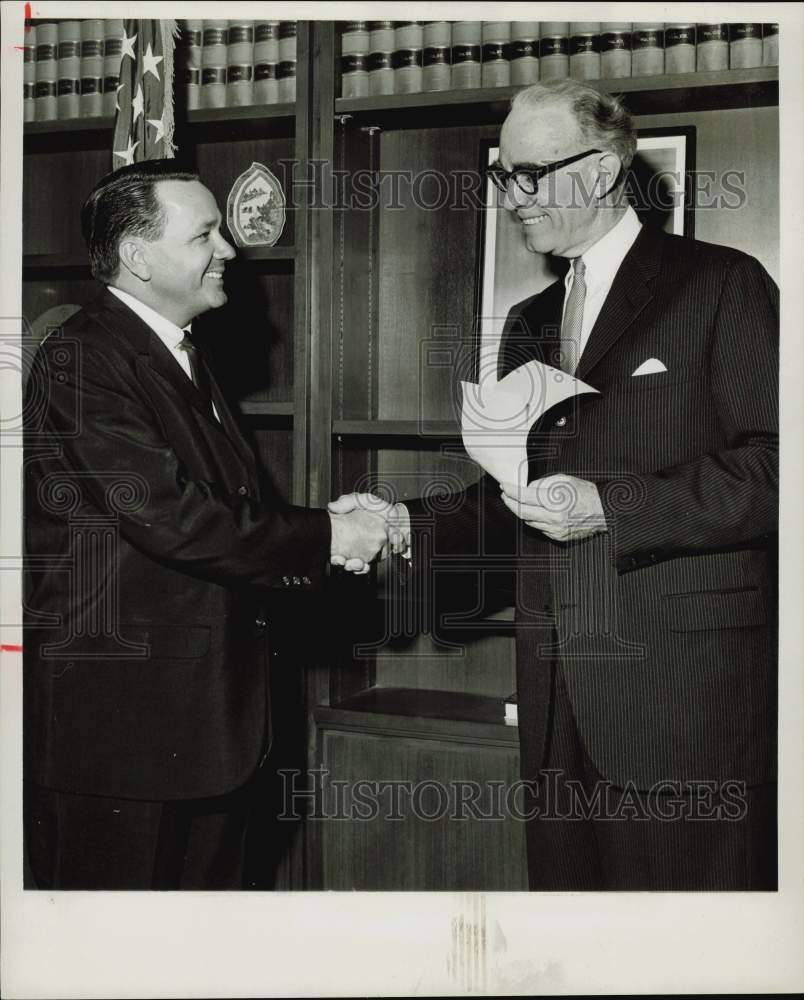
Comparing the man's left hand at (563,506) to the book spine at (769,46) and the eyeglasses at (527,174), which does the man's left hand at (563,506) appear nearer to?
the eyeglasses at (527,174)

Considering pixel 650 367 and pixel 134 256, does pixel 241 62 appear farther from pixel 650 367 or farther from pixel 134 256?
pixel 650 367

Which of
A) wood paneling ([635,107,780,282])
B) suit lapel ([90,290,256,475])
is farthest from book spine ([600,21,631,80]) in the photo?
suit lapel ([90,290,256,475])

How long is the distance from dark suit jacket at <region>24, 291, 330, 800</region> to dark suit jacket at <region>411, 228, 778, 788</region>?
58 centimetres

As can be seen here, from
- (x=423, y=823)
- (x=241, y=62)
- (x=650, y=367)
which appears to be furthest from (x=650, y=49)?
(x=423, y=823)

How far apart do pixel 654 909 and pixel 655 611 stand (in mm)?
548

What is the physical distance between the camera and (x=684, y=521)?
193cm

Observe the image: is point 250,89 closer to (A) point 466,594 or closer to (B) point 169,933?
(A) point 466,594

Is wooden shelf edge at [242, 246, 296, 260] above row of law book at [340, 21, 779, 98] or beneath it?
beneath

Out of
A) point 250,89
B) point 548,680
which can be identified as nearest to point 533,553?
point 548,680

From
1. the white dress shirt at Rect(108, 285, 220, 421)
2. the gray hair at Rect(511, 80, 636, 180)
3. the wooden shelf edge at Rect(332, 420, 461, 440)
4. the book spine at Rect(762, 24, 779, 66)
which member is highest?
the book spine at Rect(762, 24, 779, 66)

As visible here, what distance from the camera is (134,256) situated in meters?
2.07

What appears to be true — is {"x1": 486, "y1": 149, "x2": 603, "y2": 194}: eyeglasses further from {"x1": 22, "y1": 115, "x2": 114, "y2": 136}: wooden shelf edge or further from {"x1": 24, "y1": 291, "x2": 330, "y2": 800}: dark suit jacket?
{"x1": 22, "y1": 115, "x2": 114, "y2": 136}: wooden shelf edge

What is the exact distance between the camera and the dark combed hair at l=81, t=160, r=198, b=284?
208cm

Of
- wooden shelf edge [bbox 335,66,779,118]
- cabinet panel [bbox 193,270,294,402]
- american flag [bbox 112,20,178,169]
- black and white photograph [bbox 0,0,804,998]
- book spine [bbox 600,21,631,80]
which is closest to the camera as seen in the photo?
black and white photograph [bbox 0,0,804,998]
